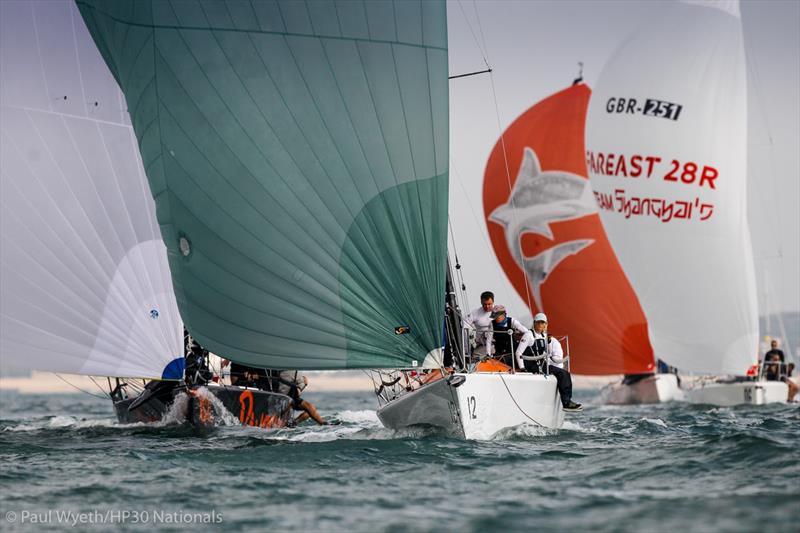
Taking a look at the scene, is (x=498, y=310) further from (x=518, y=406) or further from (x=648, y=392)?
(x=648, y=392)

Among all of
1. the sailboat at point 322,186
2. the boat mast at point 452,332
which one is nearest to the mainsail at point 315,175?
the sailboat at point 322,186

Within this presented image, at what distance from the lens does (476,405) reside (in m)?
11.0

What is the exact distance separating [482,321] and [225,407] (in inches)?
183

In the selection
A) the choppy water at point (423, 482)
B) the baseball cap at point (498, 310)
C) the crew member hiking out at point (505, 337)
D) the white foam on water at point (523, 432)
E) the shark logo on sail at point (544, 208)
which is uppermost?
the shark logo on sail at point (544, 208)

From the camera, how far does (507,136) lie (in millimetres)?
29078

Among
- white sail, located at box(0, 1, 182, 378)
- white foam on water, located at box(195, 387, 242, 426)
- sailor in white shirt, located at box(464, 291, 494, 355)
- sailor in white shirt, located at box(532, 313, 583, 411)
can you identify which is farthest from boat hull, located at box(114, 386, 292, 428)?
sailor in white shirt, located at box(532, 313, 583, 411)

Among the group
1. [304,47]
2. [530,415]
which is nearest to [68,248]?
[304,47]

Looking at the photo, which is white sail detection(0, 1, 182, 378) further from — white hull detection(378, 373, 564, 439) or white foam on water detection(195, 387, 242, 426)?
white hull detection(378, 373, 564, 439)

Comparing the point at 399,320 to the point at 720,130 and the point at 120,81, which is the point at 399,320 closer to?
the point at 120,81

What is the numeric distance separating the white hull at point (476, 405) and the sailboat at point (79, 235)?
4.79 m

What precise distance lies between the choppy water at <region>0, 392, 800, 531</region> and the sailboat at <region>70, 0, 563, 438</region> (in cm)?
99

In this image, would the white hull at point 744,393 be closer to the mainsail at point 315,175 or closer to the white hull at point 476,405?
the white hull at point 476,405

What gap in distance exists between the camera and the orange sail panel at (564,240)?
26.0 metres

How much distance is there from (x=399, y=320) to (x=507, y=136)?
18.6m
